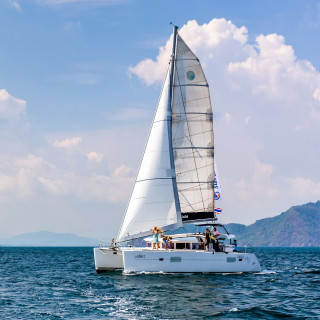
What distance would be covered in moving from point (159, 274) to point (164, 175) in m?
7.30

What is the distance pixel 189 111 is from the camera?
39.2 meters

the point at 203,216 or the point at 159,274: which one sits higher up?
the point at 203,216

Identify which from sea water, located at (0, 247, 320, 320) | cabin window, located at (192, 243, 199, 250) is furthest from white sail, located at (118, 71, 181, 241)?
sea water, located at (0, 247, 320, 320)

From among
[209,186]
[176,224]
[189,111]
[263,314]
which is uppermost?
[189,111]

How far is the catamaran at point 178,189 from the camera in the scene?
3475 centimetres

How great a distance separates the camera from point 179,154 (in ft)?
127

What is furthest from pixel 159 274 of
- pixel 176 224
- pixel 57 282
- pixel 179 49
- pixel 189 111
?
pixel 179 49

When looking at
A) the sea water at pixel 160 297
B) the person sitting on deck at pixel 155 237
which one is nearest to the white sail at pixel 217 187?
the person sitting on deck at pixel 155 237

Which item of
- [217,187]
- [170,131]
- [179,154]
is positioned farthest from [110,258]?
[217,187]

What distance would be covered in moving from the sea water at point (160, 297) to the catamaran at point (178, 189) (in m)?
1.22

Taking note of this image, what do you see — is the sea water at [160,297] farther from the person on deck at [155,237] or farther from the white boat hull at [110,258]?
the person on deck at [155,237]

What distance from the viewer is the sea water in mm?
21922

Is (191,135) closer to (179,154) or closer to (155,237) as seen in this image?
(179,154)

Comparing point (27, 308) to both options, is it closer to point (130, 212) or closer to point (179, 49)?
point (130, 212)
